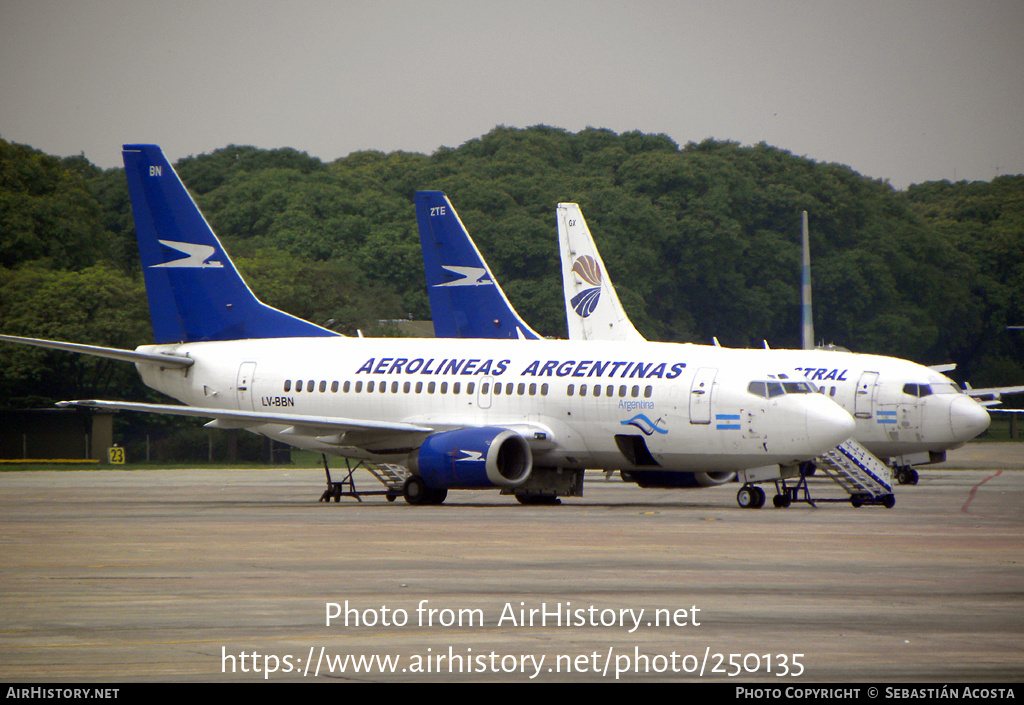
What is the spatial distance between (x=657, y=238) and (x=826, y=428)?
73.2 metres

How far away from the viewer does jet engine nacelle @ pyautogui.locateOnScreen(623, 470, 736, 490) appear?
32594 mm

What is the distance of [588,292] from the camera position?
153ft

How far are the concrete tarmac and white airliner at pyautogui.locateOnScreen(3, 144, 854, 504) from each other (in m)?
2.29

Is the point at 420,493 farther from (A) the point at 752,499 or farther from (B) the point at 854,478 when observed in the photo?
(B) the point at 854,478

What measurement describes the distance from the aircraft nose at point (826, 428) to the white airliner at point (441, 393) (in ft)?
0.11

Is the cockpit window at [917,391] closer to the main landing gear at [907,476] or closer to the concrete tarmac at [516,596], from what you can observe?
the main landing gear at [907,476]

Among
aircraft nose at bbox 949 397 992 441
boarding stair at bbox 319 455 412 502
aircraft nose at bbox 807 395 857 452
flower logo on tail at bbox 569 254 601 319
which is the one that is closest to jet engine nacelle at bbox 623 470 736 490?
aircraft nose at bbox 807 395 857 452

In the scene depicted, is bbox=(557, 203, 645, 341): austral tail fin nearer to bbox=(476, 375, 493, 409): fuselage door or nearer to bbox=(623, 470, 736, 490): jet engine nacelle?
bbox=(476, 375, 493, 409): fuselage door

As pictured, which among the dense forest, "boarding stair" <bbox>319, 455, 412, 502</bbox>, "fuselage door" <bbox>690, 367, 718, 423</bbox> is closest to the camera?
"fuselage door" <bbox>690, 367, 718, 423</bbox>

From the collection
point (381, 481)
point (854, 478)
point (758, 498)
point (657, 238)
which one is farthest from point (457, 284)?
point (657, 238)

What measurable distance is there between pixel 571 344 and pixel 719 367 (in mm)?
4075

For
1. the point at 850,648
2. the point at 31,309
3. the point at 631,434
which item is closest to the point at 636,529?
the point at 631,434

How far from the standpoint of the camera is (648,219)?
101m

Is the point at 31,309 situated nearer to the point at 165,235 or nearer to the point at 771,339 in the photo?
the point at 165,235
